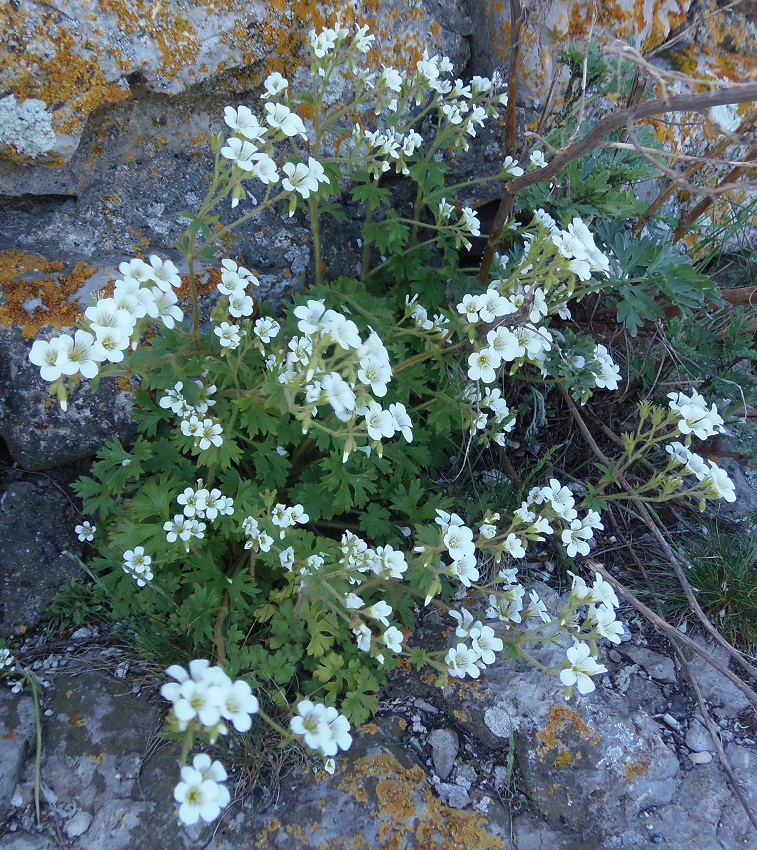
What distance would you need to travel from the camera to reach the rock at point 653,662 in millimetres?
2682

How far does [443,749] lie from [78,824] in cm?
133

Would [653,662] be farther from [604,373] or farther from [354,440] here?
[354,440]

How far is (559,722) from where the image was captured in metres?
2.49

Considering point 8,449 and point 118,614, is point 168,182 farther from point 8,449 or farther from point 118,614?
point 118,614

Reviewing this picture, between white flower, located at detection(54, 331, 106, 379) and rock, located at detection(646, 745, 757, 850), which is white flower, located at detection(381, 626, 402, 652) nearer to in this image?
rock, located at detection(646, 745, 757, 850)

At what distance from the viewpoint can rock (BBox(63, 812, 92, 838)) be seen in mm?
2195

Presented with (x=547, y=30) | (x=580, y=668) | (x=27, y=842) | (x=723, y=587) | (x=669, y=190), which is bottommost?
(x=27, y=842)

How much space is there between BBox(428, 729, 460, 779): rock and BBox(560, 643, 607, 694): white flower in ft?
1.97

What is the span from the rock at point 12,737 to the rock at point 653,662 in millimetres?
2429

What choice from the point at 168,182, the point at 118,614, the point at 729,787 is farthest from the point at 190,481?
the point at 729,787

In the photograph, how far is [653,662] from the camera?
2725 millimetres

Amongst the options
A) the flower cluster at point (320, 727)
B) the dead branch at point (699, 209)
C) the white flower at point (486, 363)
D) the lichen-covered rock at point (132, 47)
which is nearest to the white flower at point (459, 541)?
the white flower at point (486, 363)

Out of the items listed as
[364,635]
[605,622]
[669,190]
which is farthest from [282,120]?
[605,622]

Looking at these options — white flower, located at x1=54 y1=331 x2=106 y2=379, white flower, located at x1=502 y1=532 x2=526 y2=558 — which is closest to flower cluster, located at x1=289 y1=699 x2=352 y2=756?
white flower, located at x1=502 y1=532 x2=526 y2=558
